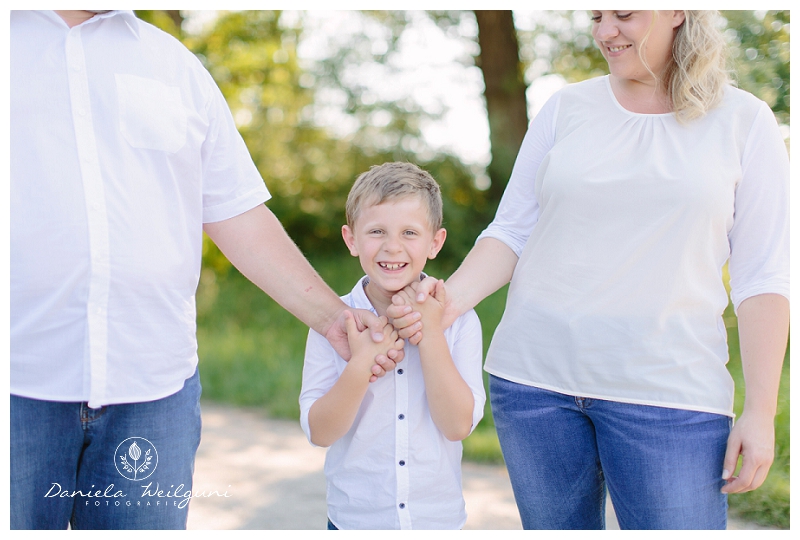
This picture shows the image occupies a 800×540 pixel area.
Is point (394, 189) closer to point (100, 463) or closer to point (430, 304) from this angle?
point (430, 304)

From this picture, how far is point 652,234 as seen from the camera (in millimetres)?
1692

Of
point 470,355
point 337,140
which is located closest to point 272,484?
point 470,355

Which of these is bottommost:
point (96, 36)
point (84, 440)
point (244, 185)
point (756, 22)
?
point (84, 440)

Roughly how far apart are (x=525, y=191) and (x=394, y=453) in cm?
83

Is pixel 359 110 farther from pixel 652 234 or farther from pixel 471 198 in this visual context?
pixel 652 234

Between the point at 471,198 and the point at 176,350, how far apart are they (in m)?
6.95

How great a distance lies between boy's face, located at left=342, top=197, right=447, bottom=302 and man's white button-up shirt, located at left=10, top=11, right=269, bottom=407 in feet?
1.53

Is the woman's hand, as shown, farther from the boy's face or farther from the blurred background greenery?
the blurred background greenery

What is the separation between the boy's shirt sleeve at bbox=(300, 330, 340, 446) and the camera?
6.35ft

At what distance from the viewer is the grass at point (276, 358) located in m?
3.57

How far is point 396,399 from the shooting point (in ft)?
6.32

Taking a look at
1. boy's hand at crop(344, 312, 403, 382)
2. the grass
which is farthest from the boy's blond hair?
the grass
